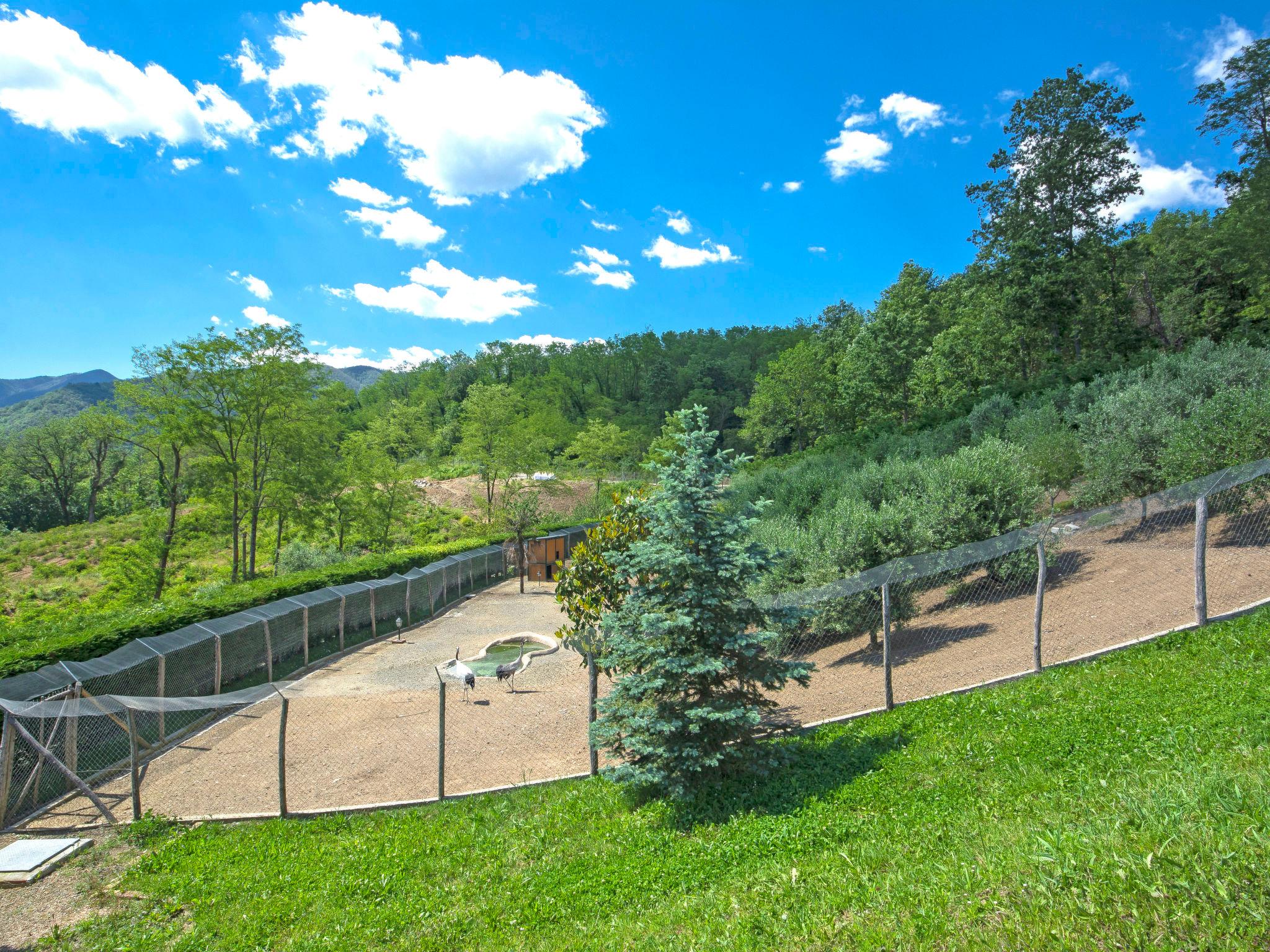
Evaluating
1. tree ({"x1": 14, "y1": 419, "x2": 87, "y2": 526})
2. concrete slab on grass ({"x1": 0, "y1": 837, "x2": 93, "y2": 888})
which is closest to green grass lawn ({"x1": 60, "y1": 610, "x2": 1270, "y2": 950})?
concrete slab on grass ({"x1": 0, "y1": 837, "x2": 93, "y2": 888})

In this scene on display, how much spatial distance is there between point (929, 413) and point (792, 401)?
24.5 metres

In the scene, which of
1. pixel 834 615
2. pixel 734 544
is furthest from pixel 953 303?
pixel 734 544

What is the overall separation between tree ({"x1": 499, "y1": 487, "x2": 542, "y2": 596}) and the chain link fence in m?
12.9

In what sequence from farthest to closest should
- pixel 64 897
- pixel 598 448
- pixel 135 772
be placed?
pixel 598 448
pixel 135 772
pixel 64 897

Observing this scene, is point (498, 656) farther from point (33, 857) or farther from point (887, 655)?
point (887, 655)

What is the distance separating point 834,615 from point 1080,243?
97.7 feet

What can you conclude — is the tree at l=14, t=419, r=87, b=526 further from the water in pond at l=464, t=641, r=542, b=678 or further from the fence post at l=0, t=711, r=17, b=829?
the fence post at l=0, t=711, r=17, b=829

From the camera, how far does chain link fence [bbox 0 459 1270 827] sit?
8.00 meters

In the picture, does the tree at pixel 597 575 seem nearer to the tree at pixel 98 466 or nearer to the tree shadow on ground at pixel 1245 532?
the tree shadow on ground at pixel 1245 532

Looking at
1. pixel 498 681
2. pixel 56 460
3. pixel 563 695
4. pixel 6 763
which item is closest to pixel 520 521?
pixel 498 681

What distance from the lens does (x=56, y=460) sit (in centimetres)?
6284

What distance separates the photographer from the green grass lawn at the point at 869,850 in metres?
3.08

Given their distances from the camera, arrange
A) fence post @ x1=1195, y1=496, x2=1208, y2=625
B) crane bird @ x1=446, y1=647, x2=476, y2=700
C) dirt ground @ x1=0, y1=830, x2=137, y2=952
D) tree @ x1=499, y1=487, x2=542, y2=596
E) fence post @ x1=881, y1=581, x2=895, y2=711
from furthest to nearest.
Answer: tree @ x1=499, y1=487, x2=542, y2=596 → crane bird @ x1=446, y1=647, x2=476, y2=700 → fence post @ x1=1195, y1=496, x2=1208, y2=625 → fence post @ x1=881, y1=581, x2=895, y2=711 → dirt ground @ x1=0, y1=830, x2=137, y2=952

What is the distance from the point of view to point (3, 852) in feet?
21.5
